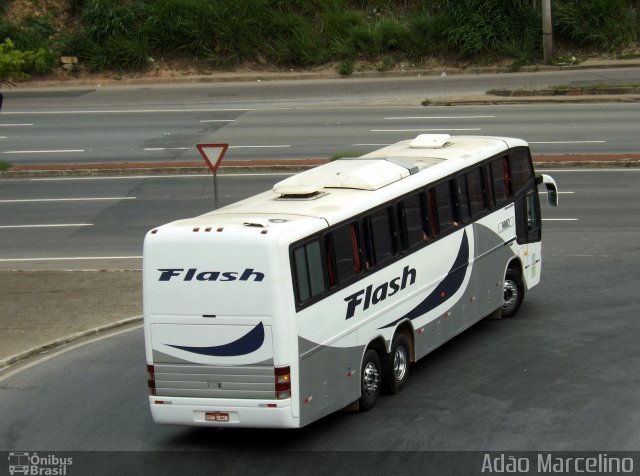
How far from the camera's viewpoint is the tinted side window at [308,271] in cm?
1259

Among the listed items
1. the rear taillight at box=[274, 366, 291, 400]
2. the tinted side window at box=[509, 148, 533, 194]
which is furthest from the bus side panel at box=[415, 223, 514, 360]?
the rear taillight at box=[274, 366, 291, 400]

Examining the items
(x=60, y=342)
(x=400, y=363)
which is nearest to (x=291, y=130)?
(x=60, y=342)

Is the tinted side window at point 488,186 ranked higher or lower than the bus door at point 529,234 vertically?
higher

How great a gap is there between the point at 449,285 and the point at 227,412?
4.65 m

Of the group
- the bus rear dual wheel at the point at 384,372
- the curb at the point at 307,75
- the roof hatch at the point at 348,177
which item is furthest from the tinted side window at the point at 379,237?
the curb at the point at 307,75

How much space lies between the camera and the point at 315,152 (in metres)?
30.3

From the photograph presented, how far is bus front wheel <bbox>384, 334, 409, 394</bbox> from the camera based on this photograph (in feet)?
47.3

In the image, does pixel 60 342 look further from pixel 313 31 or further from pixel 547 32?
pixel 313 31

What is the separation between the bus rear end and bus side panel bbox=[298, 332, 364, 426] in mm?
290

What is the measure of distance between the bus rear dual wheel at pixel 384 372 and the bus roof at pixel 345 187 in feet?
5.87

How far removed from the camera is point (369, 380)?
14.1 m

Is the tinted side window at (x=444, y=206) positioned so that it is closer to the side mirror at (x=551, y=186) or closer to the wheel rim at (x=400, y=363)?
the wheel rim at (x=400, y=363)

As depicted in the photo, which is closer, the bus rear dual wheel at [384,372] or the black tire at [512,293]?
the bus rear dual wheel at [384,372]

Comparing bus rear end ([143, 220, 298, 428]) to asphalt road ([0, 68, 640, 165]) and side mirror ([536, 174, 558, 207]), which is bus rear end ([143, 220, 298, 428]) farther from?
asphalt road ([0, 68, 640, 165])
